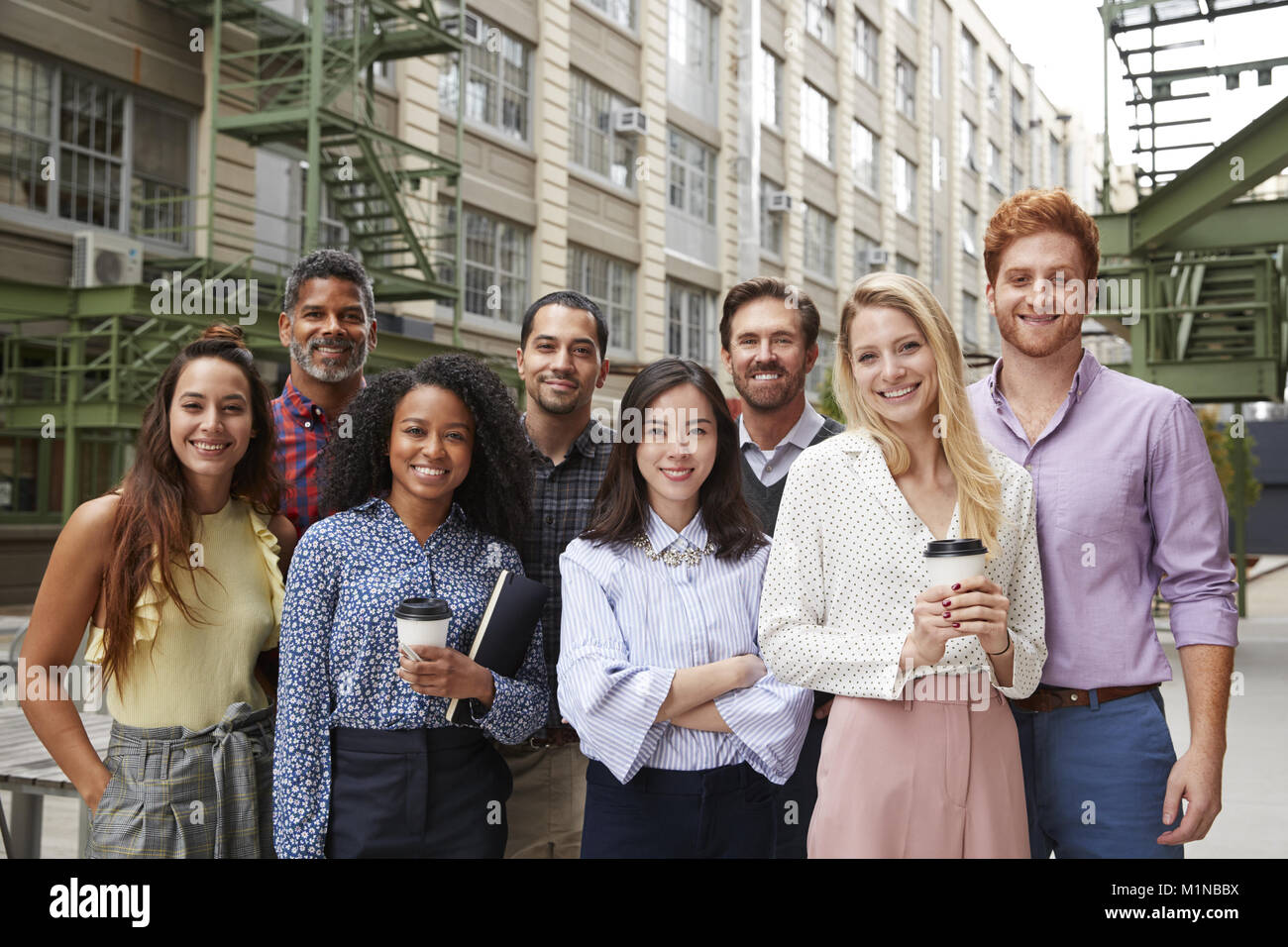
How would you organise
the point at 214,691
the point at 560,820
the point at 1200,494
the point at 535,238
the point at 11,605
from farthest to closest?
the point at 535,238, the point at 11,605, the point at 560,820, the point at 214,691, the point at 1200,494

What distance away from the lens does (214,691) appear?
10.1 ft

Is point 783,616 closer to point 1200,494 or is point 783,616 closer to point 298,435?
point 1200,494

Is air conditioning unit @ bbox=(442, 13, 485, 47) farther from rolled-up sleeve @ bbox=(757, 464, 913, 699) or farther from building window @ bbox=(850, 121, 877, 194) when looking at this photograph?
rolled-up sleeve @ bbox=(757, 464, 913, 699)

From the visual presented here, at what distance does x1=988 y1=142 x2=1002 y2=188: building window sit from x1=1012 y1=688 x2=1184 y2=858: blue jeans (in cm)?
4123

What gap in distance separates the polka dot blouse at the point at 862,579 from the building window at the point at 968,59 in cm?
3871

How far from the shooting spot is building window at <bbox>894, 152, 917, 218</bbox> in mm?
33969

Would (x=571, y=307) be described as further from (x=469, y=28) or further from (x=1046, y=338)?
(x=469, y=28)


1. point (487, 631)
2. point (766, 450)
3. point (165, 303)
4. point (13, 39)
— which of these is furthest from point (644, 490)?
point (13, 39)

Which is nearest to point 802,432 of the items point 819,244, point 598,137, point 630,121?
point 598,137

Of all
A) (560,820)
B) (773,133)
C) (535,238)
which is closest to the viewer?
(560,820)

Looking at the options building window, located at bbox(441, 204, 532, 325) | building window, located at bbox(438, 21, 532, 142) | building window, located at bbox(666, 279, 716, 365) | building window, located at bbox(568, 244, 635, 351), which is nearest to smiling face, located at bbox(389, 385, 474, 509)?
building window, located at bbox(441, 204, 532, 325)

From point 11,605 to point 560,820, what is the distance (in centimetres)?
1198

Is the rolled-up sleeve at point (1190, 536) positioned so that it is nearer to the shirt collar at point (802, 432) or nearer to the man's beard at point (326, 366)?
the shirt collar at point (802, 432)

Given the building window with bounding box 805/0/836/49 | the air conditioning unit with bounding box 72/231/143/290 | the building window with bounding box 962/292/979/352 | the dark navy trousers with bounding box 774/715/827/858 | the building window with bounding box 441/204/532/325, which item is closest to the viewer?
the dark navy trousers with bounding box 774/715/827/858
